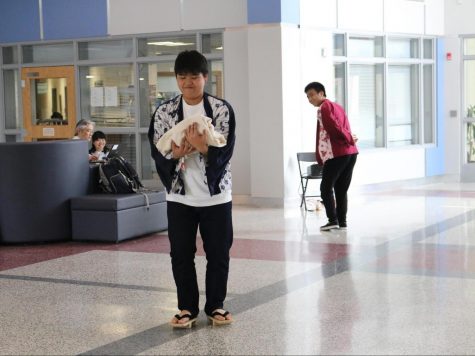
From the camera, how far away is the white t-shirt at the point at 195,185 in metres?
5.28

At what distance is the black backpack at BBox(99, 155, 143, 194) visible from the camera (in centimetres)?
940

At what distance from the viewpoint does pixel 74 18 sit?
1416cm

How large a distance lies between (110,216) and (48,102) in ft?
20.8

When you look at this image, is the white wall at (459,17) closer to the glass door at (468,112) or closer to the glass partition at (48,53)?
the glass door at (468,112)

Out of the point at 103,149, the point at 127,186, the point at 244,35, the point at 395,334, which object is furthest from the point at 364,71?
the point at 395,334

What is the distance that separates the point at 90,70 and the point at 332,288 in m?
8.68

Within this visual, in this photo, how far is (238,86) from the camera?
12.8 meters

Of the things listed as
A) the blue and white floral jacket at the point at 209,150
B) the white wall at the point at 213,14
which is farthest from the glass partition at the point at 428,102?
the blue and white floral jacket at the point at 209,150

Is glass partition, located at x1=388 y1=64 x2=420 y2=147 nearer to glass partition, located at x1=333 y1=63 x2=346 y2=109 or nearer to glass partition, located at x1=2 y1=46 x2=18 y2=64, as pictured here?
glass partition, located at x1=333 y1=63 x2=346 y2=109

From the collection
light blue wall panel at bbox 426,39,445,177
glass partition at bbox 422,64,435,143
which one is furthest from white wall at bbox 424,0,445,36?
glass partition at bbox 422,64,435,143

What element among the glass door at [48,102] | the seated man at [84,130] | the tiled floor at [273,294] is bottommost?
the tiled floor at [273,294]

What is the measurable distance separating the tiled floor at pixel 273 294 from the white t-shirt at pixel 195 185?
0.78m

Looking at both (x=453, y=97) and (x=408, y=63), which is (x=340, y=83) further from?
(x=453, y=97)

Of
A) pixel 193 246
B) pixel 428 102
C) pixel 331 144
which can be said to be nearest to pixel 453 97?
pixel 428 102
